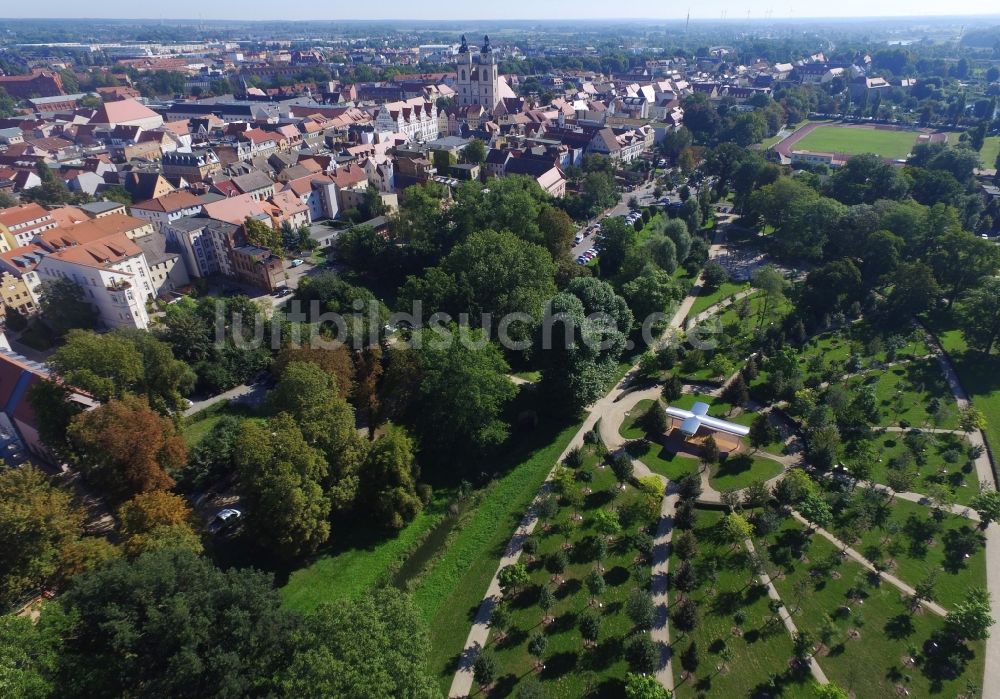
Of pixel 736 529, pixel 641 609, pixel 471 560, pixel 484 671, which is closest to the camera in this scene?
pixel 484 671

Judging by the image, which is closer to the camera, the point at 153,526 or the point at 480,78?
the point at 153,526

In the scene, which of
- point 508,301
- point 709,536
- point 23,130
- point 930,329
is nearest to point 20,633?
point 709,536

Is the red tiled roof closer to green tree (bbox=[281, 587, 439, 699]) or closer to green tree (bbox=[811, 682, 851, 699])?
green tree (bbox=[281, 587, 439, 699])

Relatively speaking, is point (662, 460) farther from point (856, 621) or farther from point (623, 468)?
point (856, 621)

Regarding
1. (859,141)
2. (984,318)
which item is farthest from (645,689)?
(859,141)

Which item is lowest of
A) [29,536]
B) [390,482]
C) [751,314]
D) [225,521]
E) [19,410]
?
[225,521]

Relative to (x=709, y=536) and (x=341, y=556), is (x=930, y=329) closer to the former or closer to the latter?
(x=709, y=536)
